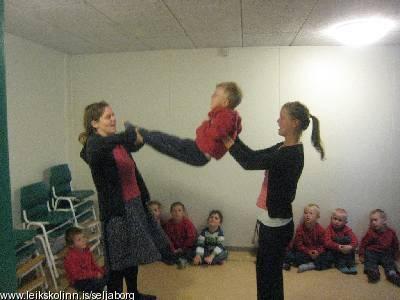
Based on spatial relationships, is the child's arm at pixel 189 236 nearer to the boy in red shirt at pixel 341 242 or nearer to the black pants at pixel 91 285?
the black pants at pixel 91 285

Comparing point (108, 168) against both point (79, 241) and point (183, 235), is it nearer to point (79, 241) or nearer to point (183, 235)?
point (79, 241)

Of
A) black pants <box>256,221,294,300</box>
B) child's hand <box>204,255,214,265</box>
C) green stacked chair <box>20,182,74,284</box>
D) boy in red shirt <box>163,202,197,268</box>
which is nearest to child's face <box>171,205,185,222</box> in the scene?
boy in red shirt <box>163,202,197,268</box>

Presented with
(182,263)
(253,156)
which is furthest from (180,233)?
(253,156)

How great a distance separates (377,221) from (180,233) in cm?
161

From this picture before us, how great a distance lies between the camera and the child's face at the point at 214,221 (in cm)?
303

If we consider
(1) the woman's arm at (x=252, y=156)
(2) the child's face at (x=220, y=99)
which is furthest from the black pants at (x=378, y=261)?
(2) the child's face at (x=220, y=99)

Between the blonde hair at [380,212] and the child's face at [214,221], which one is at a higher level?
the blonde hair at [380,212]

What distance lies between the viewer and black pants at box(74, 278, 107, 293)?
2.47m

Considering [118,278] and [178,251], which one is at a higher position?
[118,278]

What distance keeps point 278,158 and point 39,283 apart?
1.79 meters

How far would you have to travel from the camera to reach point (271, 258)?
1.84 m

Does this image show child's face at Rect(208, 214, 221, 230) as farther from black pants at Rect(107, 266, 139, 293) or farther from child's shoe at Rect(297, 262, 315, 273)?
black pants at Rect(107, 266, 139, 293)

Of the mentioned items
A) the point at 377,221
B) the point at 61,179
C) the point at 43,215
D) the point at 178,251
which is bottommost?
the point at 178,251

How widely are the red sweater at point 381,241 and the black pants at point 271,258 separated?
1.49 m
